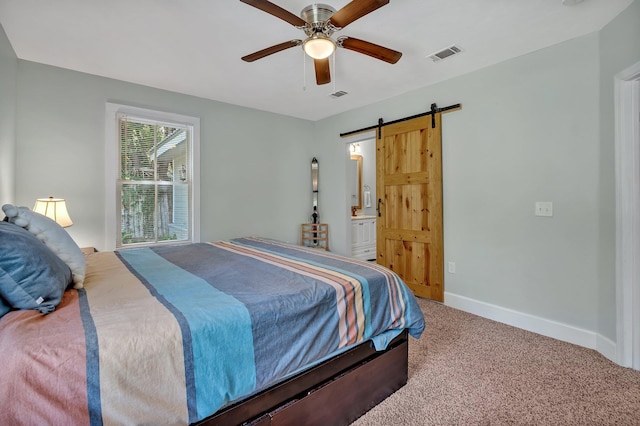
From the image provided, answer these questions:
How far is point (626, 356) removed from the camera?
208 cm

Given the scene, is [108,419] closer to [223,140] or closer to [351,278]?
[351,278]

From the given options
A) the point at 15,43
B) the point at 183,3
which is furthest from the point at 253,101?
the point at 15,43

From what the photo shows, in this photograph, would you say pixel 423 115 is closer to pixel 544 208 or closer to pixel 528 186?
pixel 528 186

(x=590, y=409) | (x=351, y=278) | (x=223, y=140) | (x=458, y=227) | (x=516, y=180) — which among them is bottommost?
(x=590, y=409)

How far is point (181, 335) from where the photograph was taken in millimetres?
1015

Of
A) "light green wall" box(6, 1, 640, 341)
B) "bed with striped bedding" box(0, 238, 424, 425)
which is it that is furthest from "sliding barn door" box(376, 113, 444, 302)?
"bed with striped bedding" box(0, 238, 424, 425)

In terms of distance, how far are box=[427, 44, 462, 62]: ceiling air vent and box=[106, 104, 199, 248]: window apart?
9.52 ft

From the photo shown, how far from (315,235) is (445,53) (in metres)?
3.13

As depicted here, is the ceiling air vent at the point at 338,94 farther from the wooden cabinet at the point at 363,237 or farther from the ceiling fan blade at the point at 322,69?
the wooden cabinet at the point at 363,237

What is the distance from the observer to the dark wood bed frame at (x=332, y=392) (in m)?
1.20

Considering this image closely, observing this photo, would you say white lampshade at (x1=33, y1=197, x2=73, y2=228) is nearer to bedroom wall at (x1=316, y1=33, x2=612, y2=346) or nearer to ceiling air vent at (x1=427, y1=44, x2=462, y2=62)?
ceiling air vent at (x1=427, y1=44, x2=462, y2=62)

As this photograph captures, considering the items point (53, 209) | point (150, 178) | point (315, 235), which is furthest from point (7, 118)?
point (315, 235)

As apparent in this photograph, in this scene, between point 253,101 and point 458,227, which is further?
point 253,101

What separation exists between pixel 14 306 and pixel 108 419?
22.9 inches
